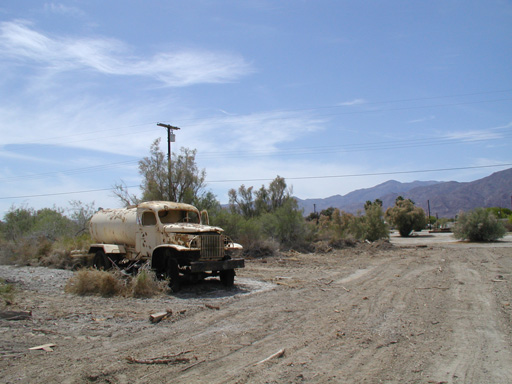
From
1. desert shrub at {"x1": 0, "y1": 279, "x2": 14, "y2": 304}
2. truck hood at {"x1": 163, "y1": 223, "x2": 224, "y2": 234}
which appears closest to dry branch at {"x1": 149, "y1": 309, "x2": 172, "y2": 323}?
desert shrub at {"x1": 0, "y1": 279, "x2": 14, "y2": 304}

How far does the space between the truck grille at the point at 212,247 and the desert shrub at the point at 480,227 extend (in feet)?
99.9

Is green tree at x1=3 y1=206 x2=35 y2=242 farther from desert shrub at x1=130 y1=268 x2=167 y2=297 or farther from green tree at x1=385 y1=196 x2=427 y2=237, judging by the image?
green tree at x1=385 y1=196 x2=427 y2=237

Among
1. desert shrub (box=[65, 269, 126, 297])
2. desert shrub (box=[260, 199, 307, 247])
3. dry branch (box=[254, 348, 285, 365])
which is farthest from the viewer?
desert shrub (box=[260, 199, 307, 247])

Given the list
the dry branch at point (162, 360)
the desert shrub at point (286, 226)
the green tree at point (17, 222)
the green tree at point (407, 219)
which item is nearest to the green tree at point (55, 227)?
the green tree at point (17, 222)

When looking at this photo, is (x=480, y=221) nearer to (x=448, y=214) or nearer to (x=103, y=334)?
(x=103, y=334)

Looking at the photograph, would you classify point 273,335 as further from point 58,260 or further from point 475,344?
point 58,260

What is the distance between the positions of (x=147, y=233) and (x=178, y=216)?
1.15m

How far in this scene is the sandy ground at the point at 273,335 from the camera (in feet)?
16.9

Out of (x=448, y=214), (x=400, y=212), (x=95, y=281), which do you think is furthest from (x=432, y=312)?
(x=448, y=214)

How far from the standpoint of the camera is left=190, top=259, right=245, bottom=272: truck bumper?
11477 mm

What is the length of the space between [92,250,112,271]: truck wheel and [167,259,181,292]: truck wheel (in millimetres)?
3950

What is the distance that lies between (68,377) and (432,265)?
1638cm

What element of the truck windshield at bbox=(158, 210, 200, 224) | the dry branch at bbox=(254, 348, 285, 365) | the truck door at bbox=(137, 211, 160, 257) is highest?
the truck windshield at bbox=(158, 210, 200, 224)

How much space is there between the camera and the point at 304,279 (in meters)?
14.1
